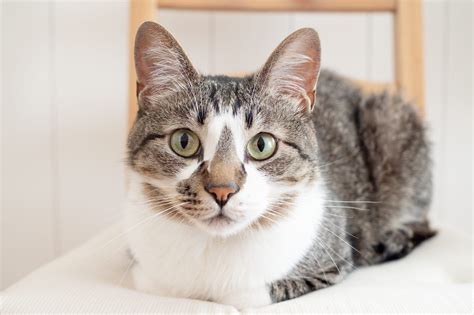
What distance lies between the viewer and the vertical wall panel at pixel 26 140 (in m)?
1.81

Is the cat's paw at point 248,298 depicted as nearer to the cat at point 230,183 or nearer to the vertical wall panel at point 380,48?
the cat at point 230,183

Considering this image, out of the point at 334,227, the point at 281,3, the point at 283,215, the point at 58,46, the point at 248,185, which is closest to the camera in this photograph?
the point at 248,185

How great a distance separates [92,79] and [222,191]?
1233mm

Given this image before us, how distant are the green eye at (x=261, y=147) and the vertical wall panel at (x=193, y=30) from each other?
100cm

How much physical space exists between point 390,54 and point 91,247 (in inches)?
51.9

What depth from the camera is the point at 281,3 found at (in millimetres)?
1554

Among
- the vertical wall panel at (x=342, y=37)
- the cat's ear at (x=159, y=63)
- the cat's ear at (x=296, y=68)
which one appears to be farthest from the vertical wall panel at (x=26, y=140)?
the cat's ear at (x=296, y=68)

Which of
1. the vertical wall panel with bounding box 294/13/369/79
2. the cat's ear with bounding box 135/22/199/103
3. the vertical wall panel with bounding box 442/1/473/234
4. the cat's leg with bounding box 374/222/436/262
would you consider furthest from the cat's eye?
the vertical wall panel with bounding box 442/1/473/234

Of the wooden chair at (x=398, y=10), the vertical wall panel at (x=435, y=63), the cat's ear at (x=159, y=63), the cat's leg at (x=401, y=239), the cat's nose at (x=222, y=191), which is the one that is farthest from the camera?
the vertical wall panel at (x=435, y=63)

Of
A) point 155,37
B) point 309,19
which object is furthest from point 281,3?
point 155,37

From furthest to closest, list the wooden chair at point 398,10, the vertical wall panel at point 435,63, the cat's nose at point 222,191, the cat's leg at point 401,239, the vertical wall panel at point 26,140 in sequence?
the vertical wall panel at point 435,63 < the vertical wall panel at point 26,140 < the wooden chair at point 398,10 < the cat's leg at point 401,239 < the cat's nose at point 222,191

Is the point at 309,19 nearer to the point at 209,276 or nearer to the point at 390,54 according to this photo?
the point at 390,54

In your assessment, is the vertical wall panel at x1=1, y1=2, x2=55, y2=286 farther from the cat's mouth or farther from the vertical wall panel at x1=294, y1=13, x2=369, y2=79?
the cat's mouth

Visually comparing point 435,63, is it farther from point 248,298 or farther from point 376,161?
point 248,298
